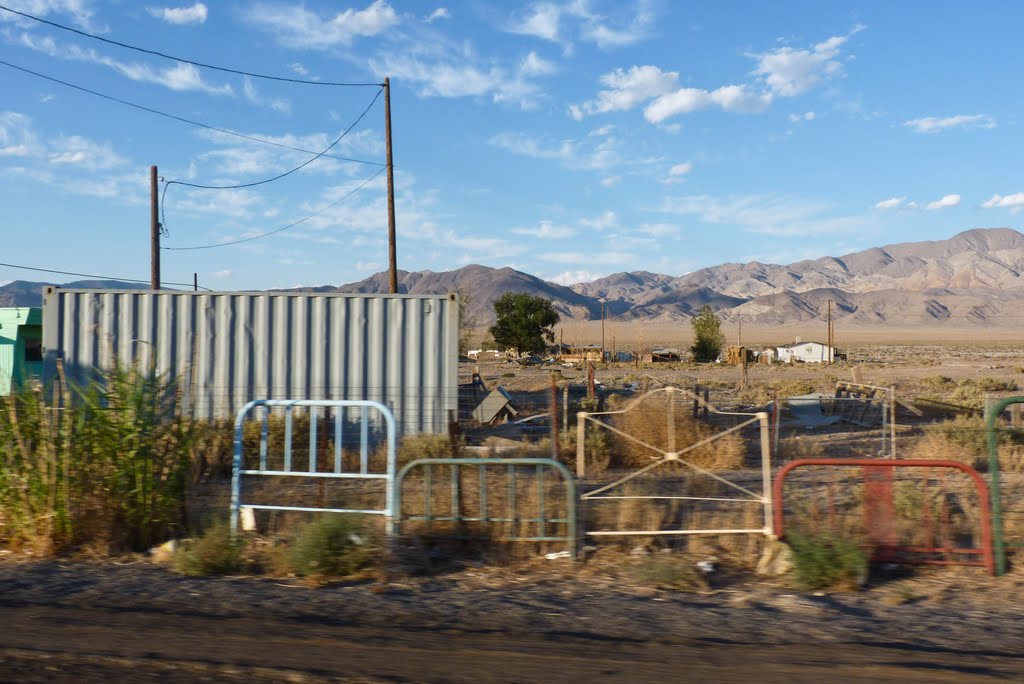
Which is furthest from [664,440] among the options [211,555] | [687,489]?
[211,555]

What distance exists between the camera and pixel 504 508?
8906 mm

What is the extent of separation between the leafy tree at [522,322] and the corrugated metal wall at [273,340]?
45.9 meters

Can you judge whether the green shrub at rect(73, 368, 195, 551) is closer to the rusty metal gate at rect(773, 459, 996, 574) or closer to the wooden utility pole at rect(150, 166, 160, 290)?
the rusty metal gate at rect(773, 459, 996, 574)

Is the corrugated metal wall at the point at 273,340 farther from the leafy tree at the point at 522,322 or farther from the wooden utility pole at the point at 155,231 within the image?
the leafy tree at the point at 522,322

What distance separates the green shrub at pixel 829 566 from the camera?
22.6 feet

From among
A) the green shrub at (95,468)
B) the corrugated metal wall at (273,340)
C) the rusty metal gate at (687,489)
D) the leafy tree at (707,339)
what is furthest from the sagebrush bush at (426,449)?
the leafy tree at (707,339)

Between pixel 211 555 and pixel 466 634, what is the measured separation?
2.77 meters

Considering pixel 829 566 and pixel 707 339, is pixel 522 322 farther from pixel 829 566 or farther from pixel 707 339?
pixel 829 566

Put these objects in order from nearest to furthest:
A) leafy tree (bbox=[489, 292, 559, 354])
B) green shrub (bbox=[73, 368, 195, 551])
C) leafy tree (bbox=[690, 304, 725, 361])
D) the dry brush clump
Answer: green shrub (bbox=[73, 368, 195, 551])
the dry brush clump
leafy tree (bbox=[690, 304, 725, 361])
leafy tree (bbox=[489, 292, 559, 354])

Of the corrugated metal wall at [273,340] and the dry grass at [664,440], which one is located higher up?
the corrugated metal wall at [273,340]

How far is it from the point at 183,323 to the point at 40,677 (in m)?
10.5

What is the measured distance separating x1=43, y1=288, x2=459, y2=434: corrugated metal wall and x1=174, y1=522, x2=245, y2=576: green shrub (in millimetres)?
7046

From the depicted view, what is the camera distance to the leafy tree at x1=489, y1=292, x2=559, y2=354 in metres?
61.3

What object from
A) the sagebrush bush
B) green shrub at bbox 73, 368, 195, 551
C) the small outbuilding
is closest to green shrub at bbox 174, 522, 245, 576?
green shrub at bbox 73, 368, 195, 551
